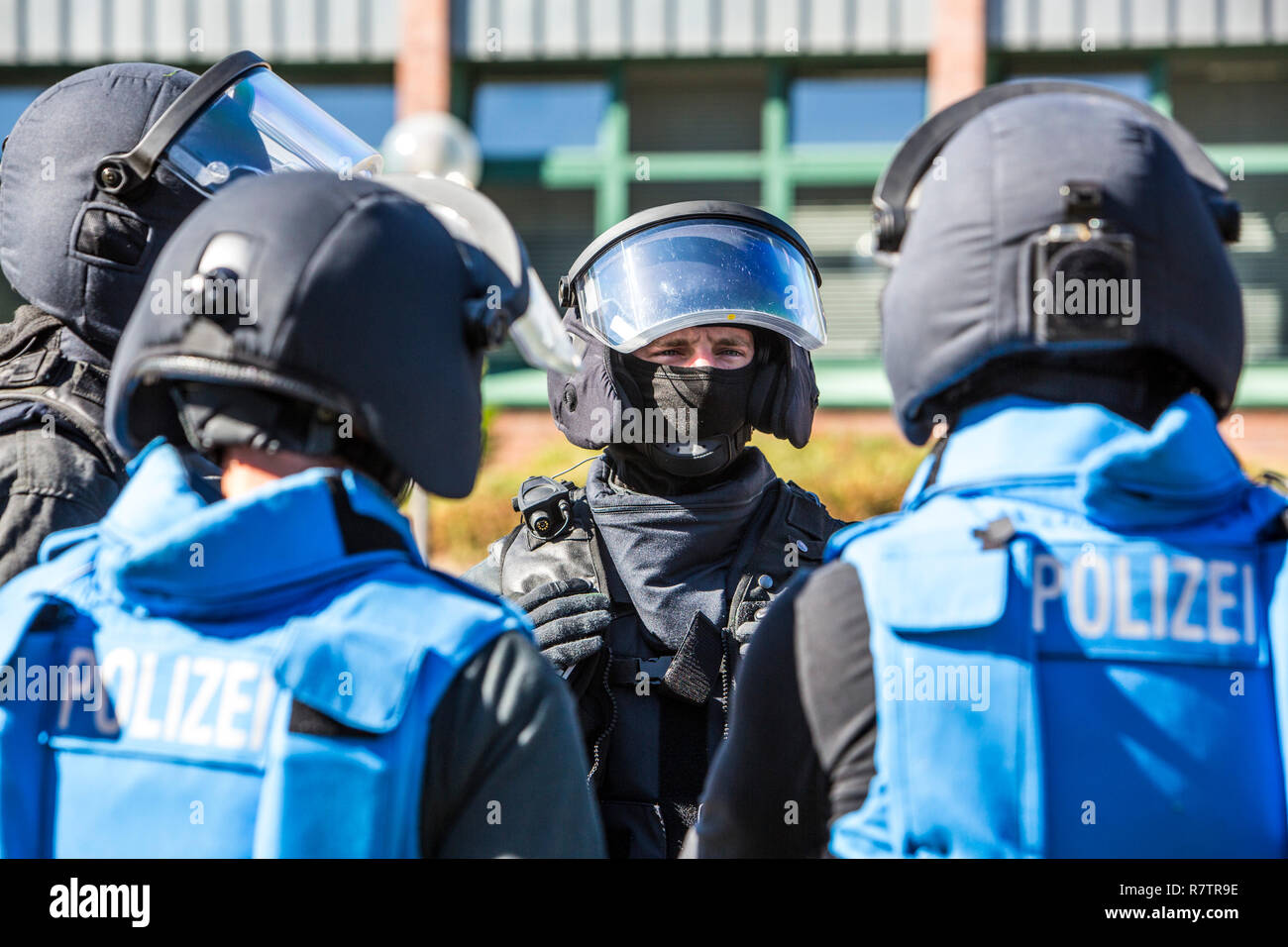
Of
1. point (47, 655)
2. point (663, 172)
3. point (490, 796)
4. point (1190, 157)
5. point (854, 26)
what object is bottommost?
point (490, 796)

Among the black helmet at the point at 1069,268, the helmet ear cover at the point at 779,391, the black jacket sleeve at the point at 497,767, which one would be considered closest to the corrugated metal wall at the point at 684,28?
the helmet ear cover at the point at 779,391

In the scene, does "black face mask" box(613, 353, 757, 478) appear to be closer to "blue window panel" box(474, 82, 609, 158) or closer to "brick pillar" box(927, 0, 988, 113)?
"brick pillar" box(927, 0, 988, 113)

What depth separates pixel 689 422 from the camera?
10.4ft

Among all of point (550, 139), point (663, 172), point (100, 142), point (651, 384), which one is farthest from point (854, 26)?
point (100, 142)

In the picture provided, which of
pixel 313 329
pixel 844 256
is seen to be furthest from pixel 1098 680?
pixel 844 256

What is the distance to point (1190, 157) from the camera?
1688 mm

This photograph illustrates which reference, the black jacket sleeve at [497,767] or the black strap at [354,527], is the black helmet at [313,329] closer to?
the black strap at [354,527]

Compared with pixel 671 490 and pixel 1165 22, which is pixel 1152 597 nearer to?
pixel 671 490

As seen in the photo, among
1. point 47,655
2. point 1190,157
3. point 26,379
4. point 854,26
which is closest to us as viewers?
point 47,655

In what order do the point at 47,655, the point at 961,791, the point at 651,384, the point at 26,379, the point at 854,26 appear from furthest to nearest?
the point at 854,26
the point at 651,384
the point at 26,379
the point at 47,655
the point at 961,791

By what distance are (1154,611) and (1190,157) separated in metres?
0.61

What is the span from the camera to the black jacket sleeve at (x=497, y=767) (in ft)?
4.76

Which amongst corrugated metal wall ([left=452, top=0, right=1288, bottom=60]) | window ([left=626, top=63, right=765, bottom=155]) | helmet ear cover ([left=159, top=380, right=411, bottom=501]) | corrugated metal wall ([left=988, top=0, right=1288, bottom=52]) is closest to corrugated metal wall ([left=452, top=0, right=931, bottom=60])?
corrugated metal wall ([left=452, top=0, right=1288, bottom=60])

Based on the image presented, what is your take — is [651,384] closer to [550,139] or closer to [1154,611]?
[1154,611]
